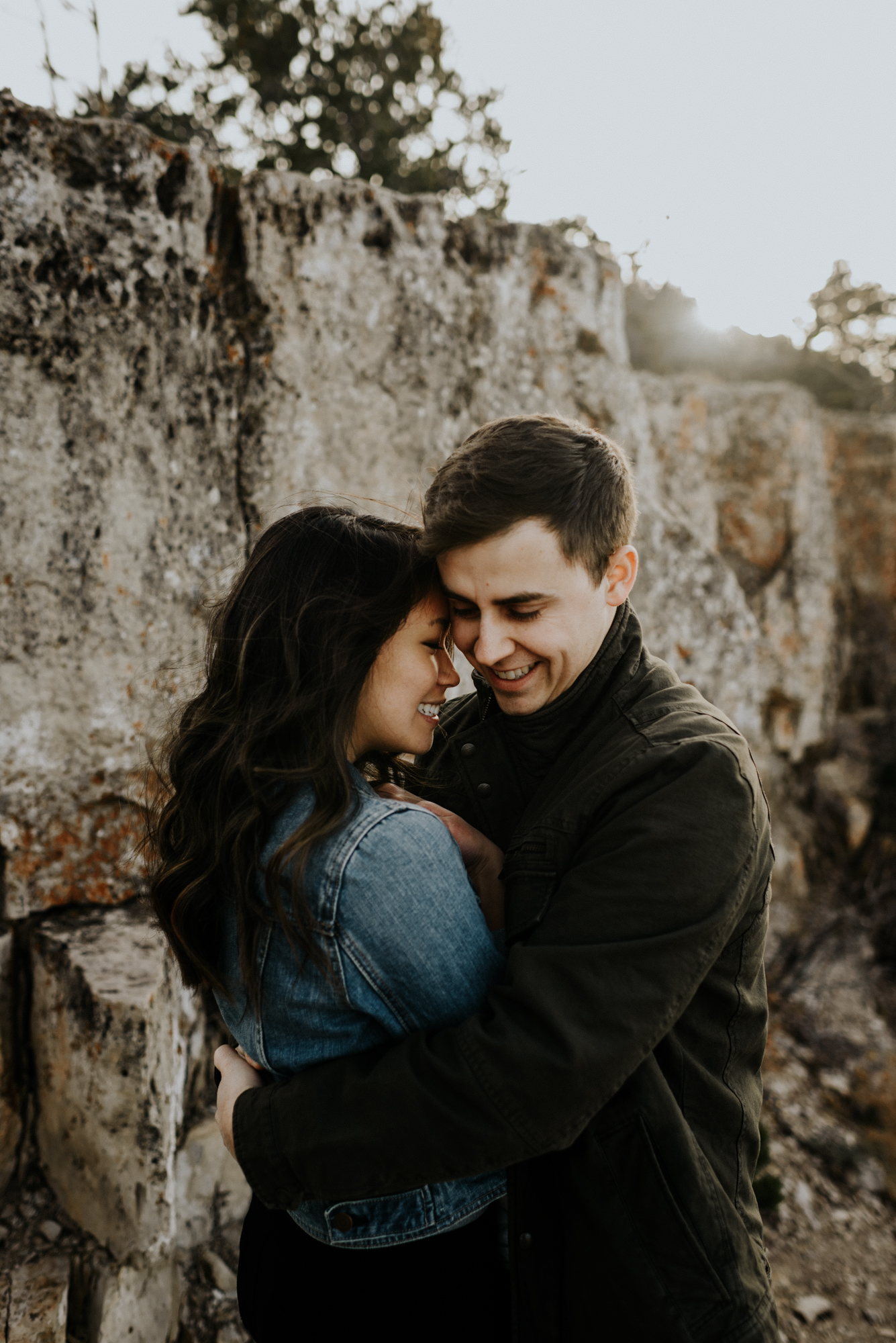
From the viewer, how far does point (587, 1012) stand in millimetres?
1191

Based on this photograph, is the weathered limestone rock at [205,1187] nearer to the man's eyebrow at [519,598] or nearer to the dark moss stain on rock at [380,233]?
the man's eyebrow at [519,598]

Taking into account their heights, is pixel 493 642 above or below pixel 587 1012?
above

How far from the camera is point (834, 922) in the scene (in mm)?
5535

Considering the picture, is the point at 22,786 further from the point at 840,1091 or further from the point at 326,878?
the point at 840,1091

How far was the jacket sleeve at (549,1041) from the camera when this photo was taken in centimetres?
119

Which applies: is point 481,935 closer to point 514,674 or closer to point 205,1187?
point 514,674

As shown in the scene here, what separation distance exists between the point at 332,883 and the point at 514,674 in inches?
24.9

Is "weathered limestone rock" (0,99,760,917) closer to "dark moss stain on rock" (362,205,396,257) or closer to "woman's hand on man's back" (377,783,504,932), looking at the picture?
"dark moss stain on rock" (362,205,396,257)

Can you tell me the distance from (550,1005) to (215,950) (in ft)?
2.30

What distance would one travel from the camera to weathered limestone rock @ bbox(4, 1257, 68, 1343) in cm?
207

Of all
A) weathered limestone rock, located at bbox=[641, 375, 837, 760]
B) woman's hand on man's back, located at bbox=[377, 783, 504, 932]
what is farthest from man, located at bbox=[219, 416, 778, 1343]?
weathered limestone rock, located at bbox=[641, 375, 837, 760]

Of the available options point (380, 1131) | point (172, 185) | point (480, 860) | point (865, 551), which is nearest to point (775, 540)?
point (865, 551)

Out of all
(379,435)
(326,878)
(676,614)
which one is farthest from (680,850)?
(676,614)

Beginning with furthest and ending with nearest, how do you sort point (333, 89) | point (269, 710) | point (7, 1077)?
point (333, 89), point (7, 1077), point (269, 710)
